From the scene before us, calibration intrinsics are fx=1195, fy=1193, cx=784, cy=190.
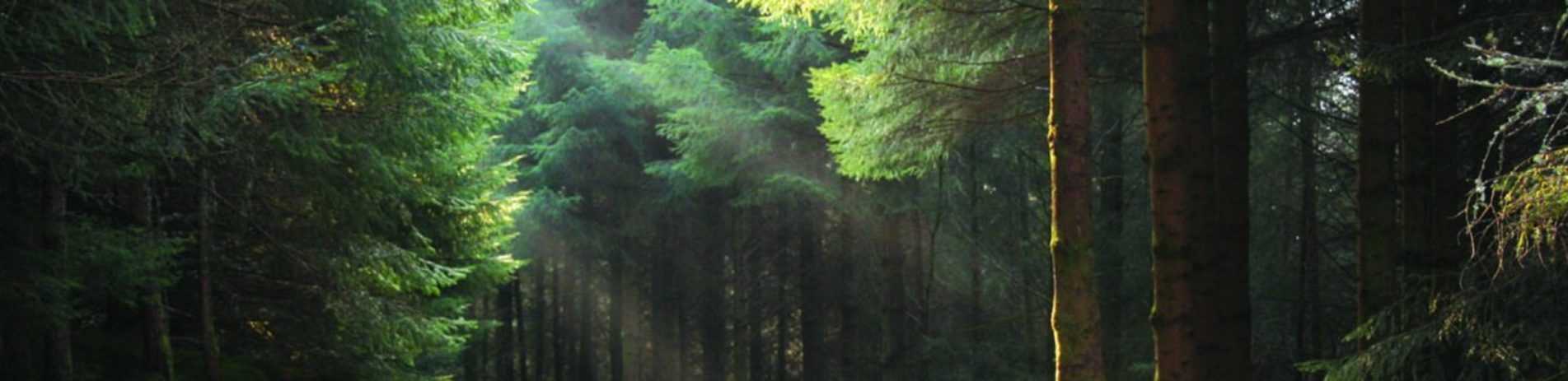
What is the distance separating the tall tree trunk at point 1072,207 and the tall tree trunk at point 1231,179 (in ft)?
5.98

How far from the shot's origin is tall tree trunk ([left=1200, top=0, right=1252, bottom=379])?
8750mm

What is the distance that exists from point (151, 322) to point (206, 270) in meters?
0.69

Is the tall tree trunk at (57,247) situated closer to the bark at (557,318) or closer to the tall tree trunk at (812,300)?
the tall tree trunk at (812,300)

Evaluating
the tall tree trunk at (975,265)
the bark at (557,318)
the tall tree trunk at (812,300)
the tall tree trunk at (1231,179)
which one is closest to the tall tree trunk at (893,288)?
the tall tree trunk at (975,265)

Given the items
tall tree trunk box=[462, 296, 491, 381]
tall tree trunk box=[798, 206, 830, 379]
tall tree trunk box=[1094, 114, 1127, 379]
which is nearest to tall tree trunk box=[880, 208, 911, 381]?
tall tree trunk box=[798, 206, 830, 379]

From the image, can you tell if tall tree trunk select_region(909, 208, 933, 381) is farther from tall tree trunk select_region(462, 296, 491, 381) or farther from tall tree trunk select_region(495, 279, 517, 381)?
tall tree trunk select_region(462, 296, 491, 381)

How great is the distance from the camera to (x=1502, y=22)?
21.9ft

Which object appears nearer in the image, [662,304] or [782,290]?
[782,290]

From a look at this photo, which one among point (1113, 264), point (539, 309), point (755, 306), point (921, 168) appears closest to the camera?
point (921, 168)

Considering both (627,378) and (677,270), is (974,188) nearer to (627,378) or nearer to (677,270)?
(677,270)

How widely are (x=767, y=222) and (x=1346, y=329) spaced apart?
13.7 metres

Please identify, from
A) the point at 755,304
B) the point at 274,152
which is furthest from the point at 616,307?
the point at 274,152

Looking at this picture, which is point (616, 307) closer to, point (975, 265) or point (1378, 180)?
point (975, 265)

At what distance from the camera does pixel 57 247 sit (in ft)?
22.7
